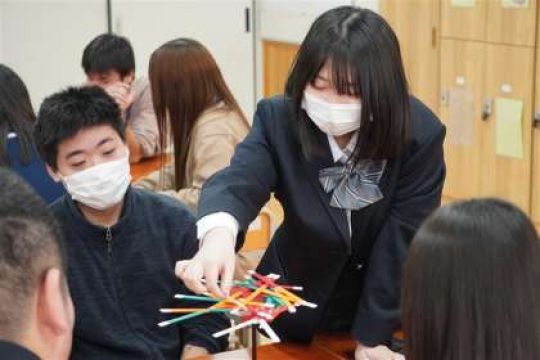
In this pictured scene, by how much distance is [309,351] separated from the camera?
1958 mm

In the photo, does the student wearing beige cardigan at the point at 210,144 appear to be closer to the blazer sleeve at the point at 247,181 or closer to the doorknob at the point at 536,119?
the blazer sleeve at the point at 247,181

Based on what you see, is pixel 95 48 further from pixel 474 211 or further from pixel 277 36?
pixel 474 211

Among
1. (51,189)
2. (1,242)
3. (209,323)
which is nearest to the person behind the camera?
(1,242)

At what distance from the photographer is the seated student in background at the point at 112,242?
207 cm

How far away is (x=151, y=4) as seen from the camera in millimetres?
6301

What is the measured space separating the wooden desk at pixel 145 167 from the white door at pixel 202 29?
2174mm

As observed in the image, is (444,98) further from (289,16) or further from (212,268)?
(212,268)

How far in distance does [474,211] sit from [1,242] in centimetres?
60

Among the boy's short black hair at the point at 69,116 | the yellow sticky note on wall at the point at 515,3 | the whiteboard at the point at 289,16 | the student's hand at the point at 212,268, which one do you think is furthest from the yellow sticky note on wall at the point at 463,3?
the student's hand at the point at 212,268

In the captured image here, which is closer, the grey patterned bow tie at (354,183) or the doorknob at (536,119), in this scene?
the grey patterned bow tie at (354,183)

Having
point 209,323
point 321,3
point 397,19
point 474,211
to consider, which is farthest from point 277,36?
point 474,211

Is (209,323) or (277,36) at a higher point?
(277,36)

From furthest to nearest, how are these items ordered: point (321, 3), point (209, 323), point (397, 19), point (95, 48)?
1. point (321, 3)
2. point (397, 19)
3. point (95, 48)
4. point (209, 323)

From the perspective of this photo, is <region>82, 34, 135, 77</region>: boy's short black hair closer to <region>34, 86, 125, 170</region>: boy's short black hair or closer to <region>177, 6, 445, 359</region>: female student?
<region>34, 86, 125, 170</region>: boy's short black hair
